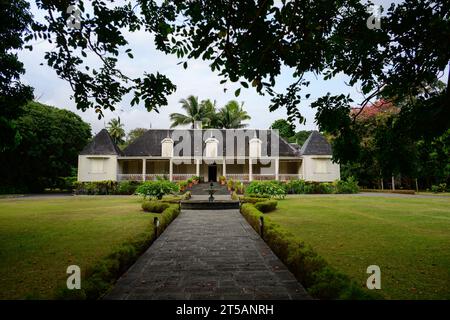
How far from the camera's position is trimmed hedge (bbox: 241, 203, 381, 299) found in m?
3.60

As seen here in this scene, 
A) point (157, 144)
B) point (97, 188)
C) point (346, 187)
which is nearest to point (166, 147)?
point (157, 144)

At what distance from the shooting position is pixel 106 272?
4777mm

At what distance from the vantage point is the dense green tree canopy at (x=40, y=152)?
3130cm

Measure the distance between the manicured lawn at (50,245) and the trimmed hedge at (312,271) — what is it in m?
3.85

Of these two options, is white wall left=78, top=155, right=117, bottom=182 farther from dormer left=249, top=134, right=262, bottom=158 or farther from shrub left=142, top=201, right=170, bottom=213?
shrub left=142, top=201, right=170, bottom=213

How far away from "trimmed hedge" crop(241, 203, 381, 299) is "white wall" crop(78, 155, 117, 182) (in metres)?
26.9

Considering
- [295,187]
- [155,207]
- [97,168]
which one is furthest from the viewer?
[97,168]

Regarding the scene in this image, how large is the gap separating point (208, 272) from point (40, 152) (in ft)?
109

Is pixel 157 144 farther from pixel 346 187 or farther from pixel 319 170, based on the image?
pixel 346 187

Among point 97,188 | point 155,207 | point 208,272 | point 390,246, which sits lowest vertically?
point 208,272

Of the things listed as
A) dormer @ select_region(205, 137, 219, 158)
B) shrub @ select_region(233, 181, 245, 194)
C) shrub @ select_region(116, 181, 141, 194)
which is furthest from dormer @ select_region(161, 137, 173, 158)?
shrub @ select_region(233, 181, 245, 194)

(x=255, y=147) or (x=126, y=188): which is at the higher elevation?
(x=255, y=147)

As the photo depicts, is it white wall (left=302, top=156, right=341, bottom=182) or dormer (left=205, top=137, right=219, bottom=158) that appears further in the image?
dormer (left=205, top=137, right=219, bottom=158)
